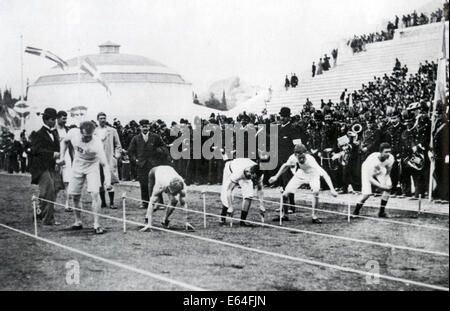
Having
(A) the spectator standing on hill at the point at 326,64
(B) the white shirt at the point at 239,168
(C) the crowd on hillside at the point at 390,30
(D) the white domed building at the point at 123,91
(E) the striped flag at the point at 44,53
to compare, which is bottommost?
(B) the white shirt at the point at 239,168

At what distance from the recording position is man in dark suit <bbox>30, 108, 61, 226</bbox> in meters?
10.8

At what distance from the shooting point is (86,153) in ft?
32.9

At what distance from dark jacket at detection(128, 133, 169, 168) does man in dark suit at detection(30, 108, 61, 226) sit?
7.49 feet

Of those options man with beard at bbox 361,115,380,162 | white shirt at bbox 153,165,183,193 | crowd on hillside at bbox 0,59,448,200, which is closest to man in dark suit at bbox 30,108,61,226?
white shirt at bbox 153,165,183,193

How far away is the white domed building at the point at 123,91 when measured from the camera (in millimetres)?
24250

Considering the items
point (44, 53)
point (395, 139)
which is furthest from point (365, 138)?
point (44, 53)

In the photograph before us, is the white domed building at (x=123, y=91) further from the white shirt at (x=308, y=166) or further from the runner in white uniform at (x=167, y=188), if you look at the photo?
the runner in white uniform at (x=167, y=188)

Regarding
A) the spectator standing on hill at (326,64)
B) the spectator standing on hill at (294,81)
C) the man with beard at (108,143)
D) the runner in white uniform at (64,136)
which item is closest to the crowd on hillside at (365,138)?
the man with beard at (108,143)

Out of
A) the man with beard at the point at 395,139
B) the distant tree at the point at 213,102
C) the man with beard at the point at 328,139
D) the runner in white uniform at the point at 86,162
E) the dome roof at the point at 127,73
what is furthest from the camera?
the distant tree at the point at 213,102

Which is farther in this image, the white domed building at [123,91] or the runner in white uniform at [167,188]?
the white domed building at [123,91]

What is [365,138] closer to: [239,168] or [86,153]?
[239,168]

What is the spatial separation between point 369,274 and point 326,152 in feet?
26.8

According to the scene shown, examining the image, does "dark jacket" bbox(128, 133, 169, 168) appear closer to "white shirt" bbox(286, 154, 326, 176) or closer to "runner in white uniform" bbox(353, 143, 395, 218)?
"white shirt" bbox(286, 154, 326, 176)
